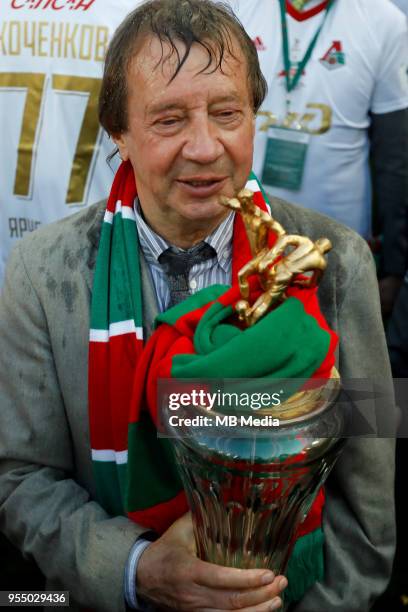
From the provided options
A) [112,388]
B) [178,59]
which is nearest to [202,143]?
[178,59]

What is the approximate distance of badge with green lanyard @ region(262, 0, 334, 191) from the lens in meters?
3.18

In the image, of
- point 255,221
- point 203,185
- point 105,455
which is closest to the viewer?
point 255,221

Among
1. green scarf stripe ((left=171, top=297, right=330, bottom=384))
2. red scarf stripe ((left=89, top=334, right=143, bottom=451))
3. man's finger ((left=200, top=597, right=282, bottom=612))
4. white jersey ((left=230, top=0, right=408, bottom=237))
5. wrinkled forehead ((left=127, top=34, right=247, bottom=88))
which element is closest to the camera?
green scarf stripe ((left=171, top=297, right=330, bottom=384))

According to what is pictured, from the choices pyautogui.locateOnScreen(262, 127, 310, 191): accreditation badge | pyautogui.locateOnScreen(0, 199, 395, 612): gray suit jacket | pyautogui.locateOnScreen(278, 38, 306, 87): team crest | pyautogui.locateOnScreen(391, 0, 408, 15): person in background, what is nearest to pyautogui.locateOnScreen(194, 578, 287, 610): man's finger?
pyautogui.locateOnScreen(0, 199, 395, 612): gray suit jacket

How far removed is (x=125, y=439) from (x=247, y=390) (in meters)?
0.55

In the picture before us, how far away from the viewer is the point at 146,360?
154cm

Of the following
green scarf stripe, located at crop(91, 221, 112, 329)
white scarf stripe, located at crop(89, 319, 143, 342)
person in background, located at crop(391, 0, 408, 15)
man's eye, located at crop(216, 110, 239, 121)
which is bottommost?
white scarf stripe, located at crop(89, 319, 143, 342)

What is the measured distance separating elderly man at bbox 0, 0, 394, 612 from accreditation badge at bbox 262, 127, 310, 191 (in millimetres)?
1284

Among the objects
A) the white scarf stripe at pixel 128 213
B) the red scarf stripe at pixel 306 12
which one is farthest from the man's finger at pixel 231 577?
the red scarf stripe at pixel 306 12

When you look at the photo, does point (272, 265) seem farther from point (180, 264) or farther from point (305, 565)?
point (305, 565)

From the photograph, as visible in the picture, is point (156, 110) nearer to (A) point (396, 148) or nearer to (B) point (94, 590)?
(B) point (94, 590)

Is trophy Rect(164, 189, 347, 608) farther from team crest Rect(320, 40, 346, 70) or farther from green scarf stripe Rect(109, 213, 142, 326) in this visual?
team crest Rect(320, 40, 346, 70)

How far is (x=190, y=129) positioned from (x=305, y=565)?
0.98m

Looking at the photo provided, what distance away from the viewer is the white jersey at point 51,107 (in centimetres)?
288
